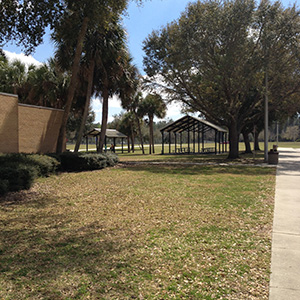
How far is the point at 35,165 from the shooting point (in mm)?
10133

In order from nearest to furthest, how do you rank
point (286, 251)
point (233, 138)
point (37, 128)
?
point (286, 251)
point (37, 128)
point (233, 138)

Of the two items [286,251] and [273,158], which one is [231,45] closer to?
[273,158]

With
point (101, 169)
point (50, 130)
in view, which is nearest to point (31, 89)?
point (50, 130)

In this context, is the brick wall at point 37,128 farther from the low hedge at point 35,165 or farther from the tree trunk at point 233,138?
the tree trunk at point 233,138

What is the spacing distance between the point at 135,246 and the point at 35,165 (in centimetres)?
713

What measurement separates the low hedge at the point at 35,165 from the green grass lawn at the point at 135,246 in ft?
1.61

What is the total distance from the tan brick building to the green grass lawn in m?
6.07

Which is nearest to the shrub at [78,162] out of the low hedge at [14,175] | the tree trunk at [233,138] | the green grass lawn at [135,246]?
the low hedge at [14,175]

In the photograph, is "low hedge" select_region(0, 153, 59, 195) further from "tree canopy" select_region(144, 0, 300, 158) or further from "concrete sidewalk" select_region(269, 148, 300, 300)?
"tree canopy" select_region(144, 0, 300, 158)

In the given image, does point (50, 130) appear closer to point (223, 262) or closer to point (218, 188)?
point (218, 188)

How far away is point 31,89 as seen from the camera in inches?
842

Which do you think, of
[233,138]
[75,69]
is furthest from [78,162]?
[233,138]

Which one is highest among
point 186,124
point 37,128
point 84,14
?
point 84,14

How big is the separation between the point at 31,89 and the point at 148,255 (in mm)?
20590
